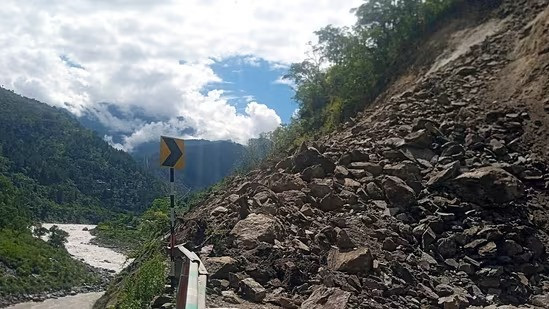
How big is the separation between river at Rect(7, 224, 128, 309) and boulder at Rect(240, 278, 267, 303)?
56.4 m

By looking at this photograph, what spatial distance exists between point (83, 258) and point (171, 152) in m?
91.7

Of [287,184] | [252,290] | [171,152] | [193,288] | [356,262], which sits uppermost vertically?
[171,152]

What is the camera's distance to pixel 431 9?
22.2 m

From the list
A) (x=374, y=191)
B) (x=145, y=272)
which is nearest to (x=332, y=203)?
(x=374, y=191)

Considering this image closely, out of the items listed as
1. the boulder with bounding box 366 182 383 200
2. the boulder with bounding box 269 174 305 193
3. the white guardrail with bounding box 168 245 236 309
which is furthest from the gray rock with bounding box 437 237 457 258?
the white guardrail with bounding box 168 245 236 309

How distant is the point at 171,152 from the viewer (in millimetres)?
8609

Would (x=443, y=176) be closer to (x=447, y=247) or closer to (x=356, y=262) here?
(x=447, y=247)

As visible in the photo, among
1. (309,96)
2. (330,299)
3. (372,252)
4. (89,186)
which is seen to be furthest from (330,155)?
(89,186)

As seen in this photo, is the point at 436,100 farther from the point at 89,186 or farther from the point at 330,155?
the point at 89,186

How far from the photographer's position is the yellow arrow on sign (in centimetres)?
857

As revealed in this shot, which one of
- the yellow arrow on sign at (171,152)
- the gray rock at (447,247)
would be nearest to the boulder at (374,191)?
the gray rock at (447,247)

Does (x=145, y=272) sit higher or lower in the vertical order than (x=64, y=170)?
lower

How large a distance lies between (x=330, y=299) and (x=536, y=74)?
1059 cm

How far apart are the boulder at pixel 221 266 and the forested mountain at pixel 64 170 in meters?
127
